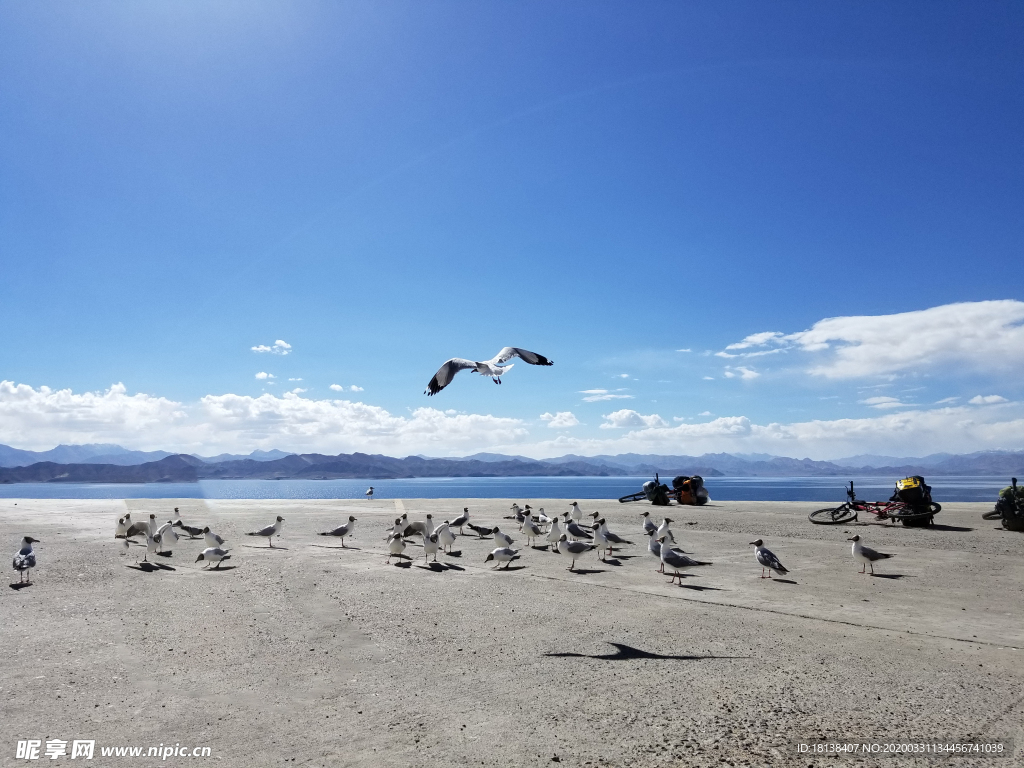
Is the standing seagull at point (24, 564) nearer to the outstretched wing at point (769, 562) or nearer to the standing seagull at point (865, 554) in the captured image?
the outstretched wing at point (769, 562)

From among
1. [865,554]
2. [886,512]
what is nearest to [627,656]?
[865,554]

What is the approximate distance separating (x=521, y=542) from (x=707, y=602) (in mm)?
10048

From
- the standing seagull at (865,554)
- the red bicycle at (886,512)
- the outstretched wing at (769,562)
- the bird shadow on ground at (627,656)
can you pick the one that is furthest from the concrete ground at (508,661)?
the red bicycle at (886,512)

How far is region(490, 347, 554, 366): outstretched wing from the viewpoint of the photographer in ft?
45.6

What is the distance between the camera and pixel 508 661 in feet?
28.2

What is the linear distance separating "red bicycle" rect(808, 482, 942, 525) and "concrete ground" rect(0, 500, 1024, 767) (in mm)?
8550

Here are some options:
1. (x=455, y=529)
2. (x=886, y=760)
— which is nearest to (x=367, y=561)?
(x=455, y=529)

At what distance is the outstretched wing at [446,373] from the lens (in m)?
12.2

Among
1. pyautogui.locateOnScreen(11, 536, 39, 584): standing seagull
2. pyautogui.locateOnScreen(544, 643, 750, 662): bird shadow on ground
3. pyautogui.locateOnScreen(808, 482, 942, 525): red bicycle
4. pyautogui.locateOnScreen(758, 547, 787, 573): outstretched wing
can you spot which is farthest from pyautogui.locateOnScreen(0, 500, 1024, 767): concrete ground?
pyautogui.locateOnScreen(808, 482, 942, 525): red bicycle

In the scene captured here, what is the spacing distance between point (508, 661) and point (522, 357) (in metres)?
7.57

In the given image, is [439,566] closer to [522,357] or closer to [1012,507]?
[522,357]

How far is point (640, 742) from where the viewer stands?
606 centimetres

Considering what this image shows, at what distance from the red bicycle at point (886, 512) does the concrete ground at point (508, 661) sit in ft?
28.0

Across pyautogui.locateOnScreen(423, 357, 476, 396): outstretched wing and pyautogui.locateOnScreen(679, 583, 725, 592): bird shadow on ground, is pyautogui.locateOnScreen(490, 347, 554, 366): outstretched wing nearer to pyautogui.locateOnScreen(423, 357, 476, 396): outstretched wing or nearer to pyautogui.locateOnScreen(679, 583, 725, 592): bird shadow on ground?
pyautogui.locateOnScreen(423, 357, 476, 396): outstretched wing
